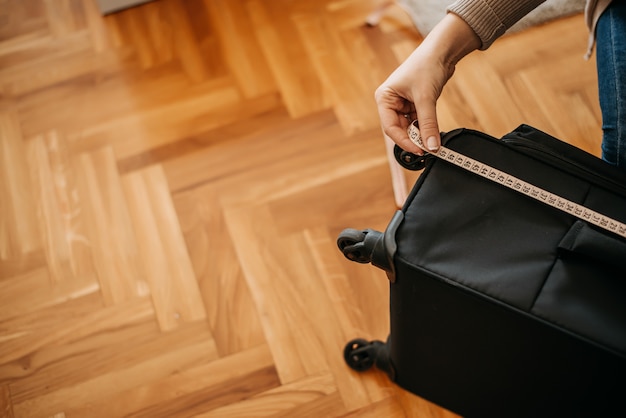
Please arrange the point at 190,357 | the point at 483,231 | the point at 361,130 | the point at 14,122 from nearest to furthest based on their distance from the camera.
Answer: the point at 483,231 < the point at 190,357 < the point at 361,130 < the point at 14,122

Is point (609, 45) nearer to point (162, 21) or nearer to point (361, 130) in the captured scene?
point (361, 130)

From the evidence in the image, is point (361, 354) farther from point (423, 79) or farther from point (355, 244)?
point (423, 79)

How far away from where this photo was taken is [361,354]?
4.39 feet

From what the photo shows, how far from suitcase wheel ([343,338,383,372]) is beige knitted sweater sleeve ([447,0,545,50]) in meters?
0.69

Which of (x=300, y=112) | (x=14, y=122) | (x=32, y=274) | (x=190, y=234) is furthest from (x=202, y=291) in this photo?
(x=14, y=122)

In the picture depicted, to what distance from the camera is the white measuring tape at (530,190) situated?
81 centimetres

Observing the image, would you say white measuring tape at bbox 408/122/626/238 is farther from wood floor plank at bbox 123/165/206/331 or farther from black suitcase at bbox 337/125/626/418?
wood floor plank at bbox 123/165/206/331

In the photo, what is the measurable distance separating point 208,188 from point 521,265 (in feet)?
3.20

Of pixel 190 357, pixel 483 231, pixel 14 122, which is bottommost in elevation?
pixel 190 357

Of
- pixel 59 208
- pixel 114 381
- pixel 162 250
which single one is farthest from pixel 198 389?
pixel 59 208

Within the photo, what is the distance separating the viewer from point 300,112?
5.48ft

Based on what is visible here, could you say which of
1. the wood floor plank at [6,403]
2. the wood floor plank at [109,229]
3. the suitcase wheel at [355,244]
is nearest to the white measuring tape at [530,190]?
the suitcase wheel at [355,244]

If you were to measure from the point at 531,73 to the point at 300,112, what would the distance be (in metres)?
0.65

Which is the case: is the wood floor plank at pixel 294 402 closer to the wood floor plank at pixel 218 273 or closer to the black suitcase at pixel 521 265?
the wood floor plank at pixel 218 273
